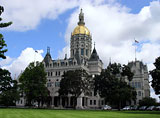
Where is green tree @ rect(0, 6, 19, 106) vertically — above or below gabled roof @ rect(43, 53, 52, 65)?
below

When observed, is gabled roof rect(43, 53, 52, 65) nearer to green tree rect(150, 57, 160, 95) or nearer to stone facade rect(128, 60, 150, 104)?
stone facade rect(128, 60, 150, 104)

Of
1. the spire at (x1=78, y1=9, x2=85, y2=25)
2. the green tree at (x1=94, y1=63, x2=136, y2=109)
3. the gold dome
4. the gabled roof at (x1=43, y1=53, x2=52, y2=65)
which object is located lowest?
the green tree at (x1=94, y1=63, x2=136, y2=109)

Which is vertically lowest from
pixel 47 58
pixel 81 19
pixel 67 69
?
pixel 67 69

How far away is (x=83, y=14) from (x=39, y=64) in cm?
6654

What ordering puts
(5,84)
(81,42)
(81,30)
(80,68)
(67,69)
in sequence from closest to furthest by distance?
(5,84) → (80,68) → (67,69) → (81,42) → (81,30)

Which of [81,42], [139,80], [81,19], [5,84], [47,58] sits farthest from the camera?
[81,19]

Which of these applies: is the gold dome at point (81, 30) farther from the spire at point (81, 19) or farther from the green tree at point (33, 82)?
the green tree at point (33, 82)

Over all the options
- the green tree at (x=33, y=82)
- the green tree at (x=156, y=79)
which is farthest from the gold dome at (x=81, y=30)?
the green tree at (x=156, y=79)

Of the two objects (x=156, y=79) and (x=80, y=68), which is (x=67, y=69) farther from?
(x=156, y=79)

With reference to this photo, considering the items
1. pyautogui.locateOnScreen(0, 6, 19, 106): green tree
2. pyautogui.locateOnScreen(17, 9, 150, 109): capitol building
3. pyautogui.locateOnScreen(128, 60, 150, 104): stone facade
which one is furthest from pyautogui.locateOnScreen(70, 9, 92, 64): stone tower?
pyautogui.locateOnScreen(0, 6, 19, 106): green tree

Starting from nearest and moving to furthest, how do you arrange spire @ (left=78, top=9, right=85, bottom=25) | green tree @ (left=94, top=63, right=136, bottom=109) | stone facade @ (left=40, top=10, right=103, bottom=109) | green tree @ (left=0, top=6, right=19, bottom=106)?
green tree @ (left=0, top=6, right=19, bottom=106)
green tree @ (left=94, top=63, right=136, bottom=109)
stone facade @ (left=40, top=10, right=103, bottom=109)
spire @ (left=78, top=9, right=85, bottom=25)

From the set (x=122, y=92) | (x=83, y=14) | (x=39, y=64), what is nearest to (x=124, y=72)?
(x=122, y=92)

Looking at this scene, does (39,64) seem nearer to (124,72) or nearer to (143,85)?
(124,72)

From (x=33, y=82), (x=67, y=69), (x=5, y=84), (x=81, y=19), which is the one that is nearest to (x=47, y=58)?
(x=67, y=69)
